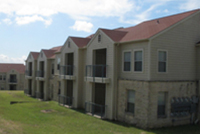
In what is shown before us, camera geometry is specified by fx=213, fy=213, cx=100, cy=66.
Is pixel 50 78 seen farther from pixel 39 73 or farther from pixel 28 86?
pixel 28 86

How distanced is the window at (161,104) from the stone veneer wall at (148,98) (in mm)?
210

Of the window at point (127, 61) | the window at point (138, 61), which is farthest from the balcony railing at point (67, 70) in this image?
the window at point (138, 61)

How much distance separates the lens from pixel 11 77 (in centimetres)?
6588

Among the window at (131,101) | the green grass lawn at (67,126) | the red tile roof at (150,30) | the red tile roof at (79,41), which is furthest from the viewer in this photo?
the red tile roof at (79,41)

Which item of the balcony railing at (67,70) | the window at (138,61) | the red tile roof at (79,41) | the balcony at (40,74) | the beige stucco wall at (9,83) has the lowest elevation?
the beige stucco wall at (9,83)

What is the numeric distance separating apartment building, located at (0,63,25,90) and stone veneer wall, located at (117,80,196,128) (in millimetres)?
56541

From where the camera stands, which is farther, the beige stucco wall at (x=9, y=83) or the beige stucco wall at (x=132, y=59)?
the beige stucco wall at (x=9, y=83)

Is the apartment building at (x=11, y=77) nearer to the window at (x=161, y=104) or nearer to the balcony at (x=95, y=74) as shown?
the balcony at (x=95, y=74)

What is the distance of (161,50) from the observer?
14.5 meters

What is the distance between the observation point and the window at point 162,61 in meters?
14.5

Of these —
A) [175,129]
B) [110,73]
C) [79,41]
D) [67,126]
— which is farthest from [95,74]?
[175,129]

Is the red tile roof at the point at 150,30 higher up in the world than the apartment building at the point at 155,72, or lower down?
higher up

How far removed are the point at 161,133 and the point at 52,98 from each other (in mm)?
19493

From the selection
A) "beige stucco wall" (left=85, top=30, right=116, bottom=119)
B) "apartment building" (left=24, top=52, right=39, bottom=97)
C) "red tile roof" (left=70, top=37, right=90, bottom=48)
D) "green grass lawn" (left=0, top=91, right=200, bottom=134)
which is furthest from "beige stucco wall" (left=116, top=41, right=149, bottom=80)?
"apartment building" (left=24, top=52, right=39, bottom=97)
